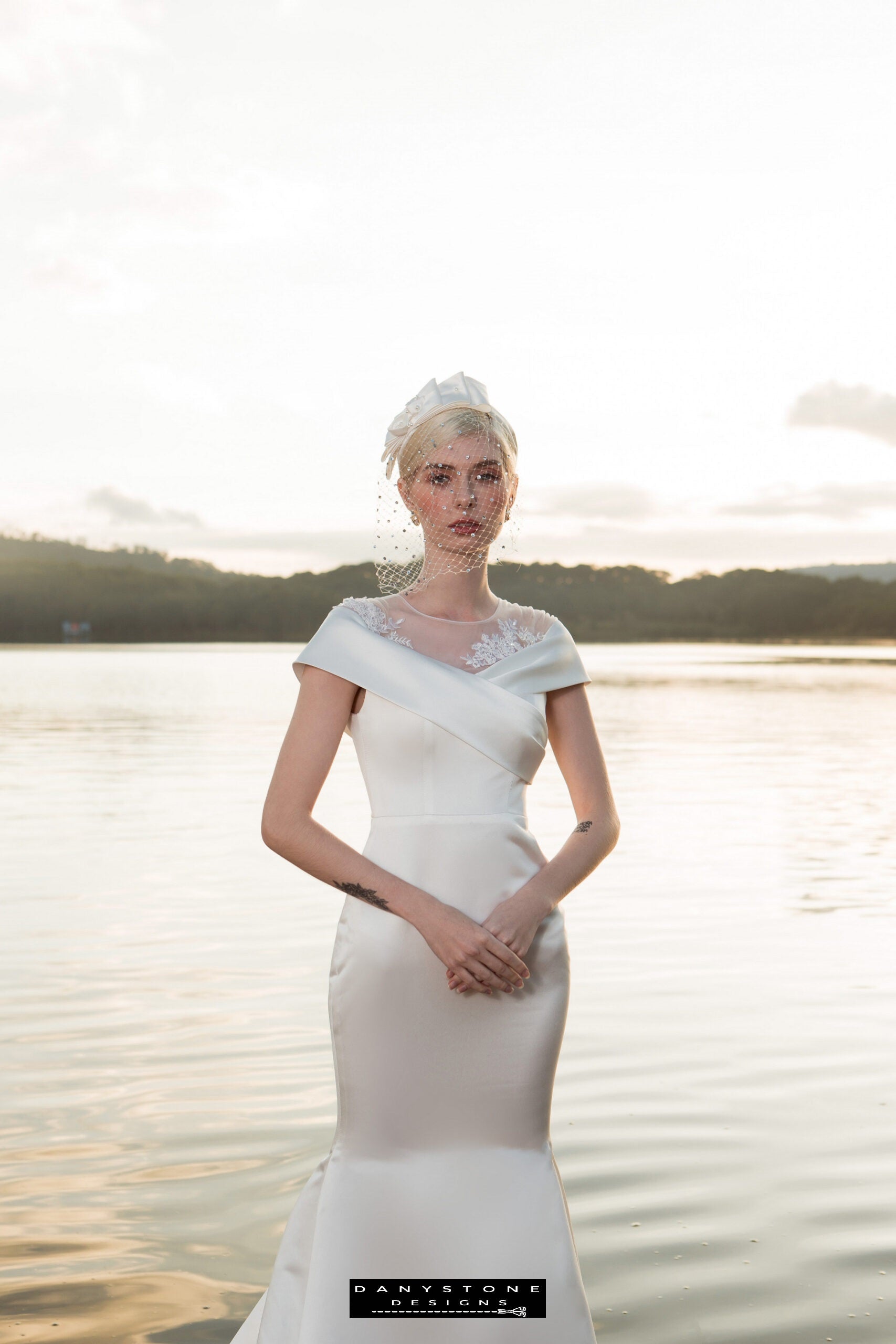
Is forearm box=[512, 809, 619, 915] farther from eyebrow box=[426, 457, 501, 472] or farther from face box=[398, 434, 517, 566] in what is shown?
eyebrow box=[426, 457, 501, 472]

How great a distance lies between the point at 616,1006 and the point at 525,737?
4.25 m

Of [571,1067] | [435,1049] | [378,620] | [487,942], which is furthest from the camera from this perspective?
[571,1067]

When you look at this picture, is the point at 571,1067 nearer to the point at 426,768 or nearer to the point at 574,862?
the point at 574,862

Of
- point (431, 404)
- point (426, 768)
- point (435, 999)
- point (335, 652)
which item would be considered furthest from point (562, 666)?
point (435, 999)

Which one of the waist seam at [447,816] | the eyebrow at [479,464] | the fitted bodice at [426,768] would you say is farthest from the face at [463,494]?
the waist seam at [447,816]

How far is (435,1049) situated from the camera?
2680mm

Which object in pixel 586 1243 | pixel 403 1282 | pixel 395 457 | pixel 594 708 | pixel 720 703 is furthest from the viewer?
pixel 720 703

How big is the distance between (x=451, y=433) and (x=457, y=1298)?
1623 mm

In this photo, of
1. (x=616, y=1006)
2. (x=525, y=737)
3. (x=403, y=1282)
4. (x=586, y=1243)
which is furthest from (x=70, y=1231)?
(x=616, y=1006)

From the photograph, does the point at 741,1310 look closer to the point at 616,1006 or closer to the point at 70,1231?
the point at 70,1231

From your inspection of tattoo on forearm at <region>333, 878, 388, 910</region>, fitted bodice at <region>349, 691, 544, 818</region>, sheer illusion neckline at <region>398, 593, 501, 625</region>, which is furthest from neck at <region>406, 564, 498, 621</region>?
tattoo on forearm at <region>333, 878, 388, 910</region>

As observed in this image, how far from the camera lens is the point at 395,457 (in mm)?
2900

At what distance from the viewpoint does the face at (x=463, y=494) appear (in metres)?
2.77

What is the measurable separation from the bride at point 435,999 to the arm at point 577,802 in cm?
1
